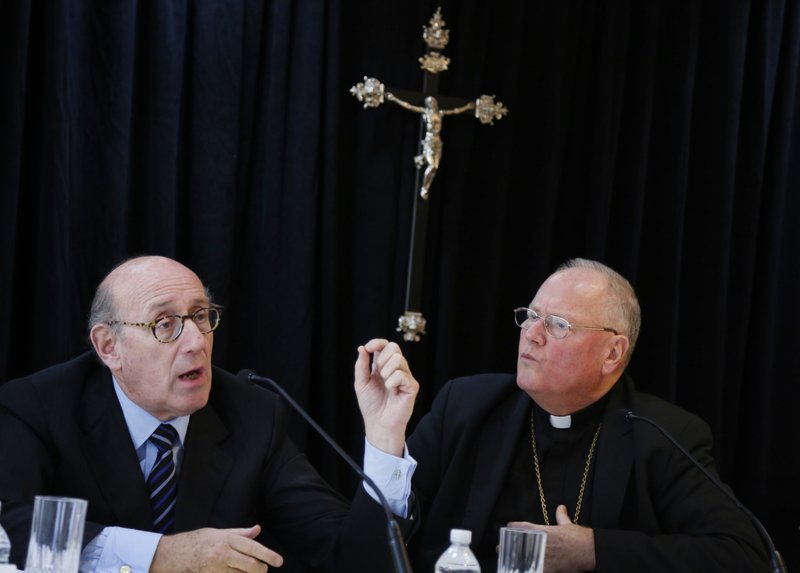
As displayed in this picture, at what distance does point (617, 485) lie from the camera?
3520mm

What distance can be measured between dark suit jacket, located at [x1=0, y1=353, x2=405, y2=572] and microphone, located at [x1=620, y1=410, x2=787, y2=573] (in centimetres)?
82

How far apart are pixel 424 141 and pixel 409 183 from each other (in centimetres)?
21

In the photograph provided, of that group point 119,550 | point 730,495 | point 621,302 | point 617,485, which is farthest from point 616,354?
point 119,550

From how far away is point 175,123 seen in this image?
446 centimetres

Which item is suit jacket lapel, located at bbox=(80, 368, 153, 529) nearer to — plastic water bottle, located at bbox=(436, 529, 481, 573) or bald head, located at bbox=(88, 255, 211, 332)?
bald head, located at bbox=(88, 255, 211, 332)

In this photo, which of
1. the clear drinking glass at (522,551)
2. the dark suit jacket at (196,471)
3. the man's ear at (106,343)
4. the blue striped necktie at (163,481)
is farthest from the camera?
the man's ear at (106,343)

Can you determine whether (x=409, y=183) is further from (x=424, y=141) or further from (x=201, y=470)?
(x=201, y=470)

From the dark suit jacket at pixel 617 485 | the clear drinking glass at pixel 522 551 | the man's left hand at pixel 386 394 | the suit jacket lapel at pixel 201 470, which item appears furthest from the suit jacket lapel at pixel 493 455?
the clear drinking glass at pixel 522 551

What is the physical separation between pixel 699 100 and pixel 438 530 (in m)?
3.05

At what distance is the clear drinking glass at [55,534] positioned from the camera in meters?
2.17

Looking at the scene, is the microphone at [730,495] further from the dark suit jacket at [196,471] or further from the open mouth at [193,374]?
the open mouth at [193,374]

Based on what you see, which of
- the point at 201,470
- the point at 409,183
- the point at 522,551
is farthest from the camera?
the point at 409,183

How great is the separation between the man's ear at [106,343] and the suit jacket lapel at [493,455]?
3.71 ft

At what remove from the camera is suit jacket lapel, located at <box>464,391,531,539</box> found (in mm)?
3498
